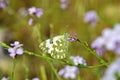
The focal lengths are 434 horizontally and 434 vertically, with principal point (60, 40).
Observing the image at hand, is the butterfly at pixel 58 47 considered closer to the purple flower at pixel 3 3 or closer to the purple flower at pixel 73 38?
the purple flower at pixel 73 38

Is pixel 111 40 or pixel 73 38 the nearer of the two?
pixel 111 40

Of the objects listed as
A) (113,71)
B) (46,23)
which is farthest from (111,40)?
(46,23)

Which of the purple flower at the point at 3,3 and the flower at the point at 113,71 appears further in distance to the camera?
the purple flower at the point at 3,3

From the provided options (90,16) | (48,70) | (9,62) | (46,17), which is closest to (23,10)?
(46,17)

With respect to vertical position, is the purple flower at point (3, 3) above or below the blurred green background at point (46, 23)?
below

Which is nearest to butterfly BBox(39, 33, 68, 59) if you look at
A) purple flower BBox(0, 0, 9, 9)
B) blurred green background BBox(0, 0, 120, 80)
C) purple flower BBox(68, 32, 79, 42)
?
purple flower BBox(68, 32, 79, 42)

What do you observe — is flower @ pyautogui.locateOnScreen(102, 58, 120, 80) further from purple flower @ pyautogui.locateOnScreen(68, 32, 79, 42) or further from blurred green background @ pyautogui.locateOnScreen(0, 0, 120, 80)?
blurred green background @ pyautogui.locateOnScreen(0, 0, 120, 80)

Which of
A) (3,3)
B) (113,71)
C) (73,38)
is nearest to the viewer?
(113,71)

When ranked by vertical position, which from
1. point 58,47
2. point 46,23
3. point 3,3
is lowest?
point 58,47

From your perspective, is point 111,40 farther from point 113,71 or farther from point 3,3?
point 3,3

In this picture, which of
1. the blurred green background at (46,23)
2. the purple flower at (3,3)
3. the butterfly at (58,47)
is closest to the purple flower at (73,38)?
the butterfly at (58,47)

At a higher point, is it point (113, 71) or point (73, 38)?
point (73, 38)
